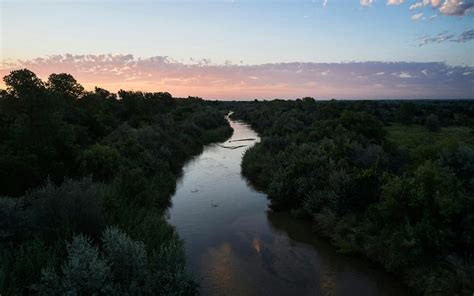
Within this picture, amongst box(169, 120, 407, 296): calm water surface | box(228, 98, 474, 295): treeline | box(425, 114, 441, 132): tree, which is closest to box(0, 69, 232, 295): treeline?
box(169, 120, 407, 296): calm water surface

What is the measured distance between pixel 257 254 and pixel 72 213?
659 cm

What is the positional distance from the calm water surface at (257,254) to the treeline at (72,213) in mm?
1299

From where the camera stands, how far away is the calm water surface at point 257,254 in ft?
34.4

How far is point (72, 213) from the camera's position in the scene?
30.4 feet

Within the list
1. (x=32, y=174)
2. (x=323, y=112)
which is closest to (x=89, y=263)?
(x=32, y=174)

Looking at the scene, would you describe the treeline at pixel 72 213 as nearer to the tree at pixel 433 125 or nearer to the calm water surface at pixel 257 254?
the calm water surface at pixel 257 254

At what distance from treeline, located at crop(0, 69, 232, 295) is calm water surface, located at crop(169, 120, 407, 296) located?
4.26 feet

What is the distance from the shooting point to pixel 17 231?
876 cm

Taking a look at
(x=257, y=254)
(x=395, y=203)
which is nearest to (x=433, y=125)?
(x=395, y=203)

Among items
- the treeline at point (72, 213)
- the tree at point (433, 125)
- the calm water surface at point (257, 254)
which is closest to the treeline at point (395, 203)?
the calm water surface at point (257, 254)

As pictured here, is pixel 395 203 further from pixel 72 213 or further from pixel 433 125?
pixel 433 125

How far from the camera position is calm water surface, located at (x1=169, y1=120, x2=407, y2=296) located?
34.4 ft

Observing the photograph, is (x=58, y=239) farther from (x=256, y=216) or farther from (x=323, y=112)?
(x=323, y=112)

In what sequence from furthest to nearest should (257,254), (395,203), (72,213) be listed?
(257,254)
(395,203)
(72,213)
